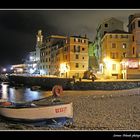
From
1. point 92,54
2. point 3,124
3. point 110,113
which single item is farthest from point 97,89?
point 3,124

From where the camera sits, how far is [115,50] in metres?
13.0

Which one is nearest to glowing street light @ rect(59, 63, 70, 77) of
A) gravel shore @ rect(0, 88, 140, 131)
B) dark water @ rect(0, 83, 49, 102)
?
dark water @ rect(0, 83, 49, 102)

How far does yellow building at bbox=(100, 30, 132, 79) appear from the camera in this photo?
39.9 ft

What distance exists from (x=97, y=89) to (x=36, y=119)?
7.67 metres

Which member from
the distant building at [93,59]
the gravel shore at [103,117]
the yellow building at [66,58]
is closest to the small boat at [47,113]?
the gravel shore at [103,117]

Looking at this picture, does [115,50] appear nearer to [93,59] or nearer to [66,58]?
[93,59]

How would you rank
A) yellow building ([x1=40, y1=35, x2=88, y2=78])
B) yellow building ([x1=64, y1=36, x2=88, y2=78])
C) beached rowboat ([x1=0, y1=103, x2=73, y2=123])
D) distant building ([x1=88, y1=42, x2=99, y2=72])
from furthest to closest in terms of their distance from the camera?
distant building ([x1=88, y1=42, x2=99, y2=72]), yellow building ([x1=64, y1=36, x2=88, y2=78]), yellow building ([x1=40, y1=35, x2=88, y2=78]), beached rowboat ([x1=0, y1=103, x2=73, y2=123])

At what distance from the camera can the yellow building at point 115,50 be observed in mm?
12156

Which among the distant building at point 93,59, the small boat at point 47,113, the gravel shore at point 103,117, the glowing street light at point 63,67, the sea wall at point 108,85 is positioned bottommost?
the gravel shore at point 103,117

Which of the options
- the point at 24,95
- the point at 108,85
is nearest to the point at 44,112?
the point at 108,85

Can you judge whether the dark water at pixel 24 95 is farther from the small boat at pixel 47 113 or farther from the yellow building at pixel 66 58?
the small boat at pixel 47 113

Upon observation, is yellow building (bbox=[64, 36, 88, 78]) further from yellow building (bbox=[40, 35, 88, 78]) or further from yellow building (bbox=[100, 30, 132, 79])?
yellow building (bbox=[100, 30, 132, 79])

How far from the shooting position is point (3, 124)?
21.2 feet
